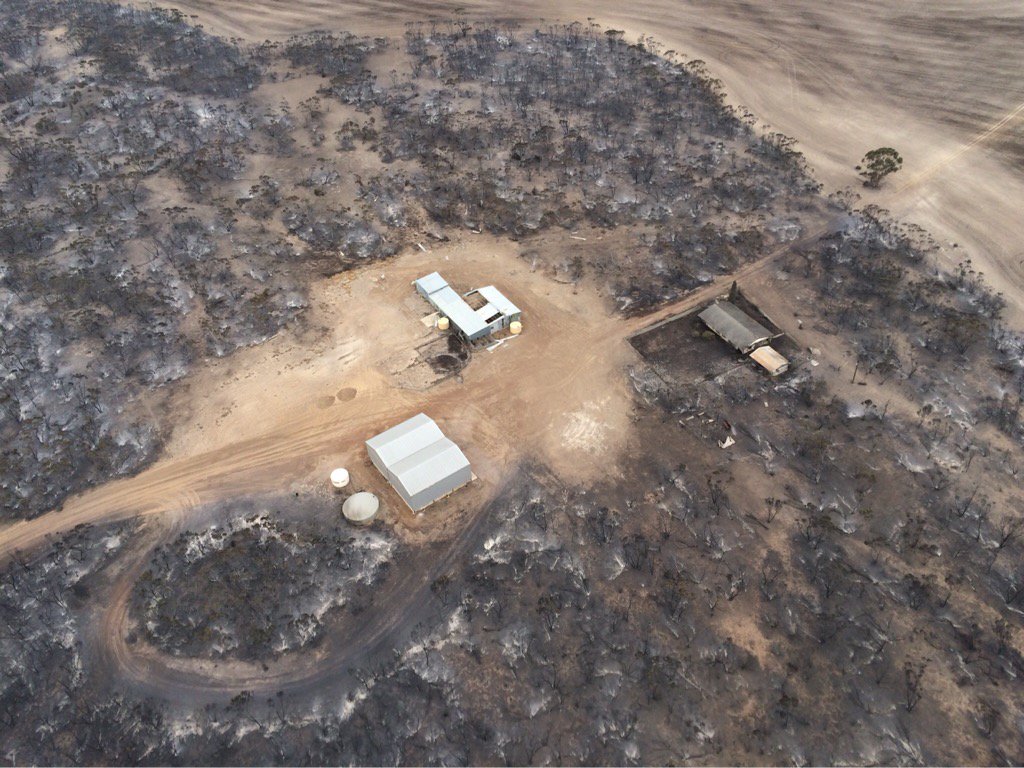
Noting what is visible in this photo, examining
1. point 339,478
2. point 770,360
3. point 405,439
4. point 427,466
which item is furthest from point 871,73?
point 339,478

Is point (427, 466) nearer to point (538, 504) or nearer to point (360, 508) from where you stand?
point (360, 508)

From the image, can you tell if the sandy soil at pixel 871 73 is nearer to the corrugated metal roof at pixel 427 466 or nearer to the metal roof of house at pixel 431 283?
the metal roof of house at pixel 431 283

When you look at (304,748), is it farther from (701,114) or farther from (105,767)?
(701,114)

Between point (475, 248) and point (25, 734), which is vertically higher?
point (475, 248)

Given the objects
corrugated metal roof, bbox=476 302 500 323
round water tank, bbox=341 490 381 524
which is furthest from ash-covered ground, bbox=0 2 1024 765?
corrugated metal roof, bbox=476 302 500 323

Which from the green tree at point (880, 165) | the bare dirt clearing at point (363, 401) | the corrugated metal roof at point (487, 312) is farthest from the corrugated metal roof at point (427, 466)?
the green tree at point (880, 165)

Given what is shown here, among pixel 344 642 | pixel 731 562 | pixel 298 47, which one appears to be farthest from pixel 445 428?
pixel 298 47
